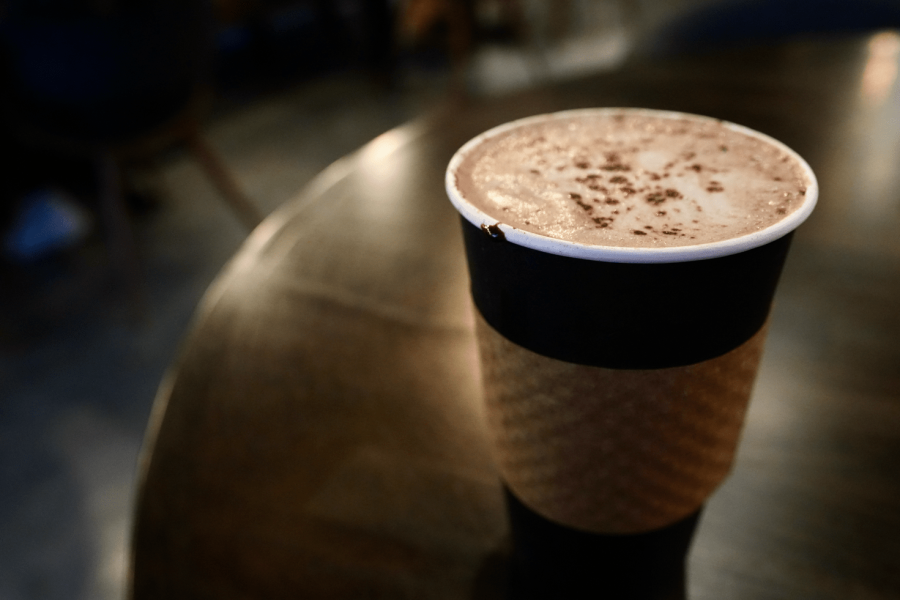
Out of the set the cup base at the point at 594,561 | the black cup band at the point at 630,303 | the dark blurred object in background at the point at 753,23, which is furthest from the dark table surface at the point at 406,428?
the dark blurred object in background at the point at 753,23

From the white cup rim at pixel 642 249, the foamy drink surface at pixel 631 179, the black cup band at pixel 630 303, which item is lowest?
the black cup band at pixel 630 303

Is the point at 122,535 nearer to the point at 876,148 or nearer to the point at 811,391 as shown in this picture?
the point at 811,391

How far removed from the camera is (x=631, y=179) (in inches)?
12.1

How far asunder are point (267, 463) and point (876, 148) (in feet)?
2.62

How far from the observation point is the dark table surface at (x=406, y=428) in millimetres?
362

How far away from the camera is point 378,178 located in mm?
748

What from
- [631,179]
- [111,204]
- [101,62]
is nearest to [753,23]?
[631,179]

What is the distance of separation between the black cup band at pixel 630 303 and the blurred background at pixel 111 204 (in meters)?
0.98

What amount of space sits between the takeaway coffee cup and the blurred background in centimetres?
90

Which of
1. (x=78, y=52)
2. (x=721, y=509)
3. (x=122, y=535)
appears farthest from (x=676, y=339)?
(x=78, y=52)

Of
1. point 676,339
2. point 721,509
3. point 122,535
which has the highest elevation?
point 676,339

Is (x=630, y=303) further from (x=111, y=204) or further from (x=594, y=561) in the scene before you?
(x=111, y=204)

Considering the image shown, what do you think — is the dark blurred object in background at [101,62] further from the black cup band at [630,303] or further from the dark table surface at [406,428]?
the black cup band at [630,303]

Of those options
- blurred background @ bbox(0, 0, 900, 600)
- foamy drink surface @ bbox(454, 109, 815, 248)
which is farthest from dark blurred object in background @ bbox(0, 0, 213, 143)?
foamy drink surface @ bbox(454, 109, 815, 248)
